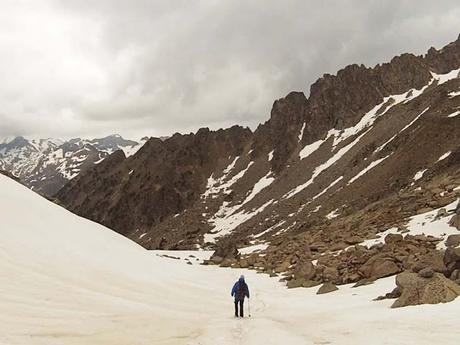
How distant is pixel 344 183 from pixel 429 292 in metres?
96.7

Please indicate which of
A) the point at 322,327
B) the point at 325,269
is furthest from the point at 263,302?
the point at 322,327

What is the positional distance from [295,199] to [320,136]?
50.7 m

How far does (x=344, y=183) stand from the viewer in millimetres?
112688

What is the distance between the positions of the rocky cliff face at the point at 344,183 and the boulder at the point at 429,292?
30.4 ft

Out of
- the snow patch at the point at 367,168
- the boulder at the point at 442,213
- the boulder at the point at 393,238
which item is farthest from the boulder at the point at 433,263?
the snow patch at the point at 367,168

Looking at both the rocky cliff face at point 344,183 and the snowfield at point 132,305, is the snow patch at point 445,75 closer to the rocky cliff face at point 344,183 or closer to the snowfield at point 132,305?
the rocky cliff face at point 344,183

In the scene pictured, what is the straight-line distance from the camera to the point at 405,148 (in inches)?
4063

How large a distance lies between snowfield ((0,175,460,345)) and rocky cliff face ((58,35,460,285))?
27.8 ft

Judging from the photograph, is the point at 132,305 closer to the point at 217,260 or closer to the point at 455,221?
the point at 455,221

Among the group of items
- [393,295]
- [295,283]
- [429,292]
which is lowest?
[429,292]

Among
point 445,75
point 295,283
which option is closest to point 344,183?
point 445,75

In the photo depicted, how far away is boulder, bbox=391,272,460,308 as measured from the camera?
1769 cm

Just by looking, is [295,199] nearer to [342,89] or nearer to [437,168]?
[437,168]

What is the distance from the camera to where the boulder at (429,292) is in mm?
17688
